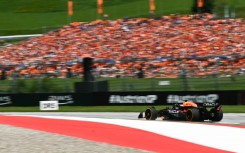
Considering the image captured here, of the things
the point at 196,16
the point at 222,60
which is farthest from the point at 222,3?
the point at 222,60

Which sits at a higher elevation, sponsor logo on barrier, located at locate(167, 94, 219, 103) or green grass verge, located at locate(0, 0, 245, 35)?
green grass verge, located at locate(0, 0, 245, 35)

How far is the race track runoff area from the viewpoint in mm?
10352

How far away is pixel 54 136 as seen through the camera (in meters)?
11.9

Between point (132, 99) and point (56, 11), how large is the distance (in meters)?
51.0

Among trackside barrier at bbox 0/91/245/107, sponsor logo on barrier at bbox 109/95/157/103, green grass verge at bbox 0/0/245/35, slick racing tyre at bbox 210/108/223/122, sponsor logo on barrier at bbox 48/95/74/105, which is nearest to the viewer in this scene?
slick racing tyre at bbox 210/108/223/122

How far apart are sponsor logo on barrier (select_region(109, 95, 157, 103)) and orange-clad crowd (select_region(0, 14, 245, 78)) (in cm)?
382

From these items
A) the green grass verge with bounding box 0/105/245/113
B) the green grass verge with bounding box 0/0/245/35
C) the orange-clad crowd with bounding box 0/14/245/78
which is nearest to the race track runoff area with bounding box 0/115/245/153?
the green grass verge with bounding box 0/105/245/113

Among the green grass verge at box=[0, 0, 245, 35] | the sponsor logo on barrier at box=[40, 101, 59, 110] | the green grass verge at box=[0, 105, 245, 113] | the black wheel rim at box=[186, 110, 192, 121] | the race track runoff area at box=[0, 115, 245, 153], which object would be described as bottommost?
the green grass verge at box=[0, 105, 245, 113]

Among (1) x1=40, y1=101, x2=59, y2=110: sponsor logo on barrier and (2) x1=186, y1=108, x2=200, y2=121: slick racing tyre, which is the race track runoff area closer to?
(2) x1=186, y1=108, x2=200, y2=121: slick racing tyre

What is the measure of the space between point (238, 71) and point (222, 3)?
2927cm

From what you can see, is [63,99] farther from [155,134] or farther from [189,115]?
[155,134]

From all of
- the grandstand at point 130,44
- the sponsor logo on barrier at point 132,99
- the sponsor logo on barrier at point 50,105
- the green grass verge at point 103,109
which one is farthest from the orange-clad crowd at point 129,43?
the sponsor logo on barrier at point 50,105

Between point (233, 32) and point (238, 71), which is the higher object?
point (233, 32)

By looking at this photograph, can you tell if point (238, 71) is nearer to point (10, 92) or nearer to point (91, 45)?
point (10, 92)
